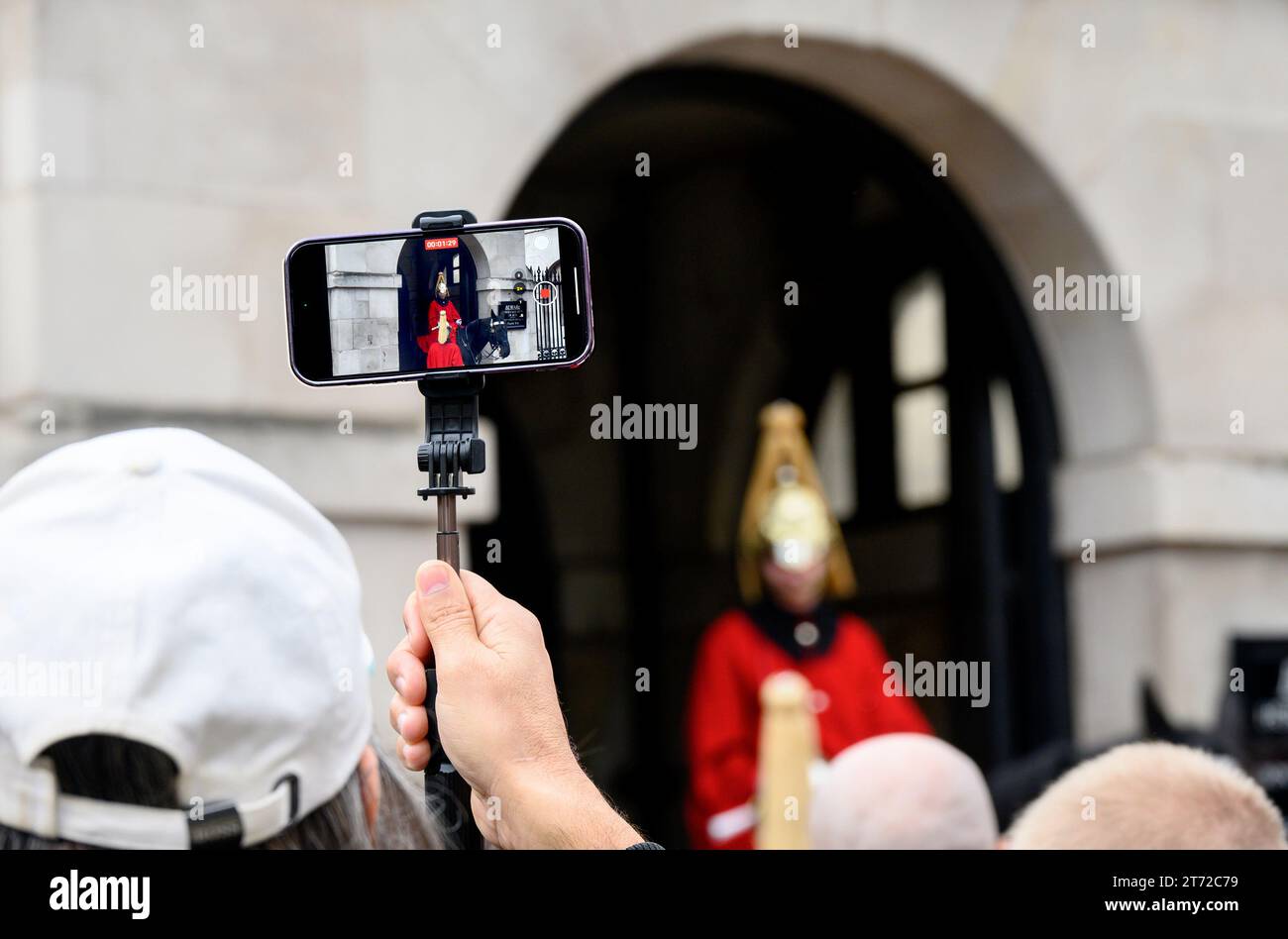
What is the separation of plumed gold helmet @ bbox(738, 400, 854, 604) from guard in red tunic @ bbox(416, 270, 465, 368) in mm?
3803

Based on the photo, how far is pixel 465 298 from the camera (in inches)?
39.0

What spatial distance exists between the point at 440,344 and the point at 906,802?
107 centimetres

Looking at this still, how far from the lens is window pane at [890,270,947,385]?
5633mm

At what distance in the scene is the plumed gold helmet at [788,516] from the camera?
481 centimetres

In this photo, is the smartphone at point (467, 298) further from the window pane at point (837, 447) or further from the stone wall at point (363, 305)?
the window pane at point (837, 447)

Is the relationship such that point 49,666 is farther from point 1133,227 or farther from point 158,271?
point 1133,227

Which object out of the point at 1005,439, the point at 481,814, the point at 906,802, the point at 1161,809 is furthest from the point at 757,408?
the point at 481,814

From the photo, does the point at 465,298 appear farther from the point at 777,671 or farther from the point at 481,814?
the point at 777,671

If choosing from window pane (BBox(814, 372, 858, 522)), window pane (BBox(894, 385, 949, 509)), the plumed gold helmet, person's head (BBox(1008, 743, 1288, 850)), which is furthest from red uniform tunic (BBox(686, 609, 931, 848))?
person's head (BBox(1008, 743, 1288, 850))

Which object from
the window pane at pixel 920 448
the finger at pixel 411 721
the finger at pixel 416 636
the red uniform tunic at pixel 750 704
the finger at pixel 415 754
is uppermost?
the window pane at pixel 920 448

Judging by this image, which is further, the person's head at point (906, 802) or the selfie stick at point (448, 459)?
the person's head at point (906, 802)

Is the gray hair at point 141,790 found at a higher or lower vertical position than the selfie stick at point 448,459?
lower

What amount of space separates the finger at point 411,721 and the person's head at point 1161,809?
0.60m

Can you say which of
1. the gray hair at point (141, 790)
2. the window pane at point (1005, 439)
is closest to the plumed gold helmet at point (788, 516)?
the window pane at point (1005, 439)
